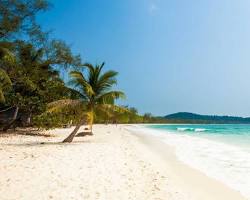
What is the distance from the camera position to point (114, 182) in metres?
7.04

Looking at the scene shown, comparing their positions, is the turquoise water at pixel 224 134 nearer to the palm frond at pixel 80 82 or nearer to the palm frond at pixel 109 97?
the palm frond at pixel 109 97

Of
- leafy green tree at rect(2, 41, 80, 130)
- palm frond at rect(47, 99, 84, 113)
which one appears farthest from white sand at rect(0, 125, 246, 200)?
leafy green tree at rect(2, 41, 80, 130)

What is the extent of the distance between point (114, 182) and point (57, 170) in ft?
5.61

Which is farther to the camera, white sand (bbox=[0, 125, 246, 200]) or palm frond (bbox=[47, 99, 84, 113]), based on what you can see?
palm frond (bbox=[47, 99, 84, 113])

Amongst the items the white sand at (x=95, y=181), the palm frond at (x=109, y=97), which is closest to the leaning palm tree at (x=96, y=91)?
the palm frond at (x=109, y=97)

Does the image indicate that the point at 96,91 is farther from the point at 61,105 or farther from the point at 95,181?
the point at 95,181

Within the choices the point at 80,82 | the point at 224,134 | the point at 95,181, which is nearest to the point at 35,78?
the point at 80,82

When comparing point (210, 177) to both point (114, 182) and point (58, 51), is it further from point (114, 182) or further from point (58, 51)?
point (58, 51)

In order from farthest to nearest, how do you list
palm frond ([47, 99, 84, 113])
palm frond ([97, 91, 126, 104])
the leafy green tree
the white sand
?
the leafy green tree < palm frond ([97, 91, 126, 104]) < palm frond ([47, 99, 84, 113]) < the white sand

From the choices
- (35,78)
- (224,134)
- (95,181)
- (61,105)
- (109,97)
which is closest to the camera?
(95,181)

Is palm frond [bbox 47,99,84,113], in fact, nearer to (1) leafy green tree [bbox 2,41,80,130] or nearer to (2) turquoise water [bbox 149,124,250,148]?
(1) leafy green tree [bbox 2,41,80,130]

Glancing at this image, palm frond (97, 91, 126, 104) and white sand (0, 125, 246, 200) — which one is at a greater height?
palm frond (97, 91, 126, 104)

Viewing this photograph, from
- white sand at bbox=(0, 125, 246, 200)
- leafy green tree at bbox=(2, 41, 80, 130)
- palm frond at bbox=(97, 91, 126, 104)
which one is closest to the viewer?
white sand at bbox=(0, 125, 246, 200)

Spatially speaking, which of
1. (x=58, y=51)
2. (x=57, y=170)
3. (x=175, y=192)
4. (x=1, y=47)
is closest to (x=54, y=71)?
(x=58, y=51)
